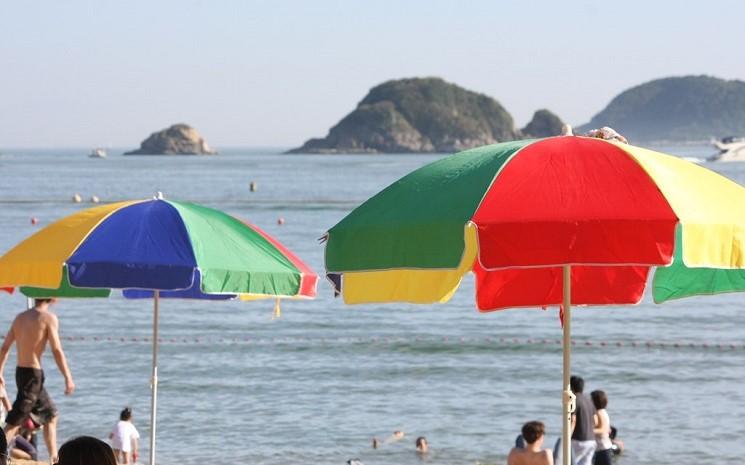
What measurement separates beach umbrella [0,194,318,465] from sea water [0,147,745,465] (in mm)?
8772

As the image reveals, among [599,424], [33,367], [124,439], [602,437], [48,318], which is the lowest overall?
[124,439]

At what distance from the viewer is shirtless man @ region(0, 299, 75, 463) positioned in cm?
1159

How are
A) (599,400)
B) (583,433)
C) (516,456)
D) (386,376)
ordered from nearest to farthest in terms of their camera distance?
(516,456) → (583,433) → (599,400) → (386,376)

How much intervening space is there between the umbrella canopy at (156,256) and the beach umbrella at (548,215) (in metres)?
2.05

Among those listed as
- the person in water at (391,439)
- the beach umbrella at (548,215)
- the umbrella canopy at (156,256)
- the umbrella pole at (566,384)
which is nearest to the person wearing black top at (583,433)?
the umbrella canopy at (156,256)

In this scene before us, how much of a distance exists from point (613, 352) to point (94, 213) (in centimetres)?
2095

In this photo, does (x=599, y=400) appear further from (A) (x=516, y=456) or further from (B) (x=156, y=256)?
(B) (x=156, y=256)

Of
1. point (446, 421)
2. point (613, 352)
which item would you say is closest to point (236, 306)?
point (613, 352)

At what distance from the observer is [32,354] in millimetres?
11680

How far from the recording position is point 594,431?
13.3m

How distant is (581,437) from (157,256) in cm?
576

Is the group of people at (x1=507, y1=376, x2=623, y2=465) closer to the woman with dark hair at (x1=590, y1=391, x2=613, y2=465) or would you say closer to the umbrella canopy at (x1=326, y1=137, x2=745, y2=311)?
the woman with dark hair at (x1=590, y1=391, x2=613, y2=465)

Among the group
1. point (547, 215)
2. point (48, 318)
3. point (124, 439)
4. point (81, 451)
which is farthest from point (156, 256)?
point (124, 439)

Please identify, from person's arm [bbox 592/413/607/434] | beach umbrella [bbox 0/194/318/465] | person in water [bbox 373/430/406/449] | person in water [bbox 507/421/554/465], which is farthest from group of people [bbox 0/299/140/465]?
person in water [bbox 373/430/406/449]
